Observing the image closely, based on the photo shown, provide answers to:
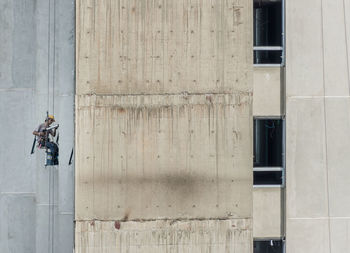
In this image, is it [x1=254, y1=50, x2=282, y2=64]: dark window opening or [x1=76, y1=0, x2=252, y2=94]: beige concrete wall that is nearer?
[x1=76, y1=0, x2=252, y2=94]: beige concrete wall

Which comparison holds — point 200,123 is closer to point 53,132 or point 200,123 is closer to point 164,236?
point 164,236

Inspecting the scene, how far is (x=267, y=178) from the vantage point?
1081 centimetres

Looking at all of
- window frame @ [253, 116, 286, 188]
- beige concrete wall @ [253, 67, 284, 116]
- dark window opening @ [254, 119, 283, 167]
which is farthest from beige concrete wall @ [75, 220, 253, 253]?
beige concrete wall @ [253, 67, 284, 116]

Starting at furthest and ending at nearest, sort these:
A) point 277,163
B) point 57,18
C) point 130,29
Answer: point 57,18
point 277,163
point 130,29

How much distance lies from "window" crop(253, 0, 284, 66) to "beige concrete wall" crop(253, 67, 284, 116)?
0.96ft

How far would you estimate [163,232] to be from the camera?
32.4ft

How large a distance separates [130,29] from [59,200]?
20.1ft

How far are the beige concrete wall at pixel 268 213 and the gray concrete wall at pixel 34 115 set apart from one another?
611 centimetres
